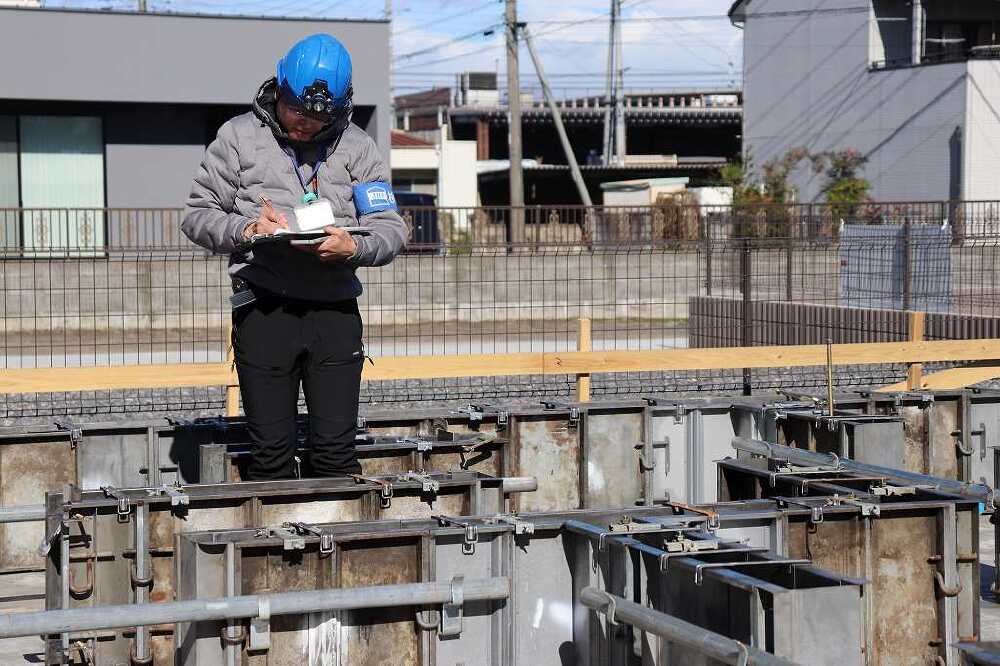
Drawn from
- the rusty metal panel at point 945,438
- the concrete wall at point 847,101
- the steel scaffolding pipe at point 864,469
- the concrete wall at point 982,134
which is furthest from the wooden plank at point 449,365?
the concrete wall at point 847,101

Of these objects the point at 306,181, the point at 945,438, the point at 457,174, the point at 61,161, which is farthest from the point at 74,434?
the point at 457,174

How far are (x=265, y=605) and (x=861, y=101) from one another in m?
45.1

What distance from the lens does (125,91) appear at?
31.9 metres

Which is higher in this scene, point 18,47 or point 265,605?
point 18,47

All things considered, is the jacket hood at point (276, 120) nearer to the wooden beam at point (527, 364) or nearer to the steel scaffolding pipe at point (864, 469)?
the steel scaffolding pipe at point (864, 469)

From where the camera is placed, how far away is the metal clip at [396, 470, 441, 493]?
5.72 meters

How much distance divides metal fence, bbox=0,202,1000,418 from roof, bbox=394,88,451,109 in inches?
2657

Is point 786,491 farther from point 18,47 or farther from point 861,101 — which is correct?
point 861,101

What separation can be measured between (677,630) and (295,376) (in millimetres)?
2243

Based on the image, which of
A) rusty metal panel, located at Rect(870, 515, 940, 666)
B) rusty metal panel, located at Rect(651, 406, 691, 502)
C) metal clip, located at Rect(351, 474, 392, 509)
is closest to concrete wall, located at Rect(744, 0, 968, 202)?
rusty metal panel, located at Rect(651, 406, 691, 502)

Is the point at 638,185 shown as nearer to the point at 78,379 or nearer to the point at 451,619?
the point at 78,379

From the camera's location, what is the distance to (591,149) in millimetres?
78062

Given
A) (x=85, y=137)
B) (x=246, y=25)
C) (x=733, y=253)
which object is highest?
(x=246, y=25)

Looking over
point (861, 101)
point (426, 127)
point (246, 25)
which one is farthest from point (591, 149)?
point (246, 25)
